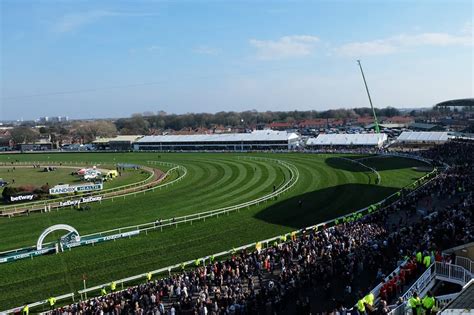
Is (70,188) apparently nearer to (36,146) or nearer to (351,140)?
(351,140)

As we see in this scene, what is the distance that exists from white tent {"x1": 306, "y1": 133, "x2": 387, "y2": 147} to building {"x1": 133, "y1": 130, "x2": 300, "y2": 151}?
4.75m

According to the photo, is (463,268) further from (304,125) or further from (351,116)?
(351,116)

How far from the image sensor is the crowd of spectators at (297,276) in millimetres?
16047

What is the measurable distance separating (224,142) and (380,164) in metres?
37.3

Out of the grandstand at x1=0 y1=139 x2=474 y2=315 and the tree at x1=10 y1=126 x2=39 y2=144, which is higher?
the tree at x1=10 y1=126 x2=39 y2=144

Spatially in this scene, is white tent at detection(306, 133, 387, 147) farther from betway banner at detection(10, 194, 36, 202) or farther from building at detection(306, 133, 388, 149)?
betway banner at detection(10, 194, 36, 202)

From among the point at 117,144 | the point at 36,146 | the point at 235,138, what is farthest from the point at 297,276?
the point at 36,146

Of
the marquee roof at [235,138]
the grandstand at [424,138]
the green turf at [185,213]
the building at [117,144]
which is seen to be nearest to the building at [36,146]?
the building at [117,144]

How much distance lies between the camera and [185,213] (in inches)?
1316

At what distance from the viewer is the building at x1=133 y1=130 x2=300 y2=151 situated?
8250 cm

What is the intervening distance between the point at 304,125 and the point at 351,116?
4512 centimetres

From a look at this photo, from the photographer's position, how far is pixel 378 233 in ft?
74.8

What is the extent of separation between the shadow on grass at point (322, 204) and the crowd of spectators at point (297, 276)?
6.63 metres

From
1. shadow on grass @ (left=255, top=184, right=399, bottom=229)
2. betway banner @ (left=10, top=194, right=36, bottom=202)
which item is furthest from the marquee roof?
betway banner @ (left=10, top=194, right=36, bottom=202)
